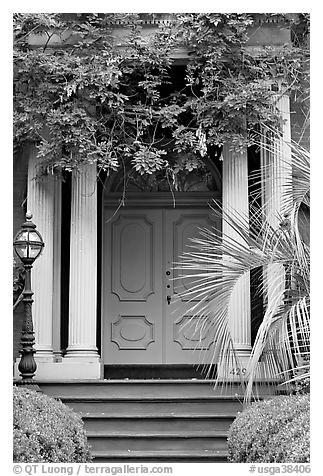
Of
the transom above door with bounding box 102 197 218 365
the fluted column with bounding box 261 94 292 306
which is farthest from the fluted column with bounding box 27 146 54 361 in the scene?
the fluted column with bounding box 261 94 292 306

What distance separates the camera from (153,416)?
344 inches

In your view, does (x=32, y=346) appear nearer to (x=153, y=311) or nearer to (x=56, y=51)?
(x=153, y=311)

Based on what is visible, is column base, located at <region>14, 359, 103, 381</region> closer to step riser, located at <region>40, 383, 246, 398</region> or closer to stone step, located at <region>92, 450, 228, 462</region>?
step riser, located at <region>40, 383, 246, 398</region>

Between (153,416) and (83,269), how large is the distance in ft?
6.34

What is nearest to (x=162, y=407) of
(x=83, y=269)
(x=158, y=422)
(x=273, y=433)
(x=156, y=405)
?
(x=156, y=405)

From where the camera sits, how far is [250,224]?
32.2ft

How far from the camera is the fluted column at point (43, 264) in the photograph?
9.66 meters

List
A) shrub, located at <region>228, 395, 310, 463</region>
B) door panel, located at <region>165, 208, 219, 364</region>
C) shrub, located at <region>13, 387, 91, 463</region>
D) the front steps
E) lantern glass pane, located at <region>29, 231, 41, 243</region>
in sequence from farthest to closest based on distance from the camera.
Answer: door panel, located at <region>165, 208, 219, 364</region> → lantern glass pane, located at <region>29, 231, 41, 243</region> → the front steps → shrub, located at <region>228, 395, 310, 463</region> → shrub, located at <region>13, 387, 91, 463</region>

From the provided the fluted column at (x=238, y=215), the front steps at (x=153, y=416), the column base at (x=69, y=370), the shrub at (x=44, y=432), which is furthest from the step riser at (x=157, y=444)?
the fluted column at (x=238, y=215)

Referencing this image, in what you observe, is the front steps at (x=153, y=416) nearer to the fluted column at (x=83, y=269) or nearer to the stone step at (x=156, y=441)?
the stone step at (x=156, y=441)

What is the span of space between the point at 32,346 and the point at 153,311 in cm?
233

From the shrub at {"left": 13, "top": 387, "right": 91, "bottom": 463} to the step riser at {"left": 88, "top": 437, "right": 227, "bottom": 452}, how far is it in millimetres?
809

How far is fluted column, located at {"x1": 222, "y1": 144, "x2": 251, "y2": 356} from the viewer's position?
949 cm
